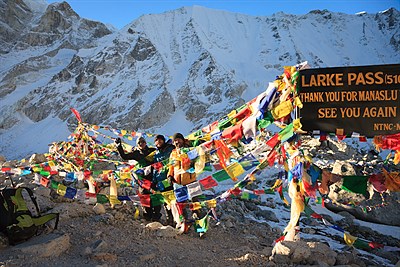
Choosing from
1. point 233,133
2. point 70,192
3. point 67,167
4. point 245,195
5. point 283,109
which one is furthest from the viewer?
point 67,167

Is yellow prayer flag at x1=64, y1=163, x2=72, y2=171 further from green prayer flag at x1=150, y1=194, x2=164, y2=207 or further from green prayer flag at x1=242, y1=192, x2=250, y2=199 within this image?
green prayer flag at x1=242, y1=192, x2=250, y2=199

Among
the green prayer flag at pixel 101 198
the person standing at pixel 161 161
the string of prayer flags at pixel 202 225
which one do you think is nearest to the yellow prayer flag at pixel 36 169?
the green prayer flag at pixel 101 198

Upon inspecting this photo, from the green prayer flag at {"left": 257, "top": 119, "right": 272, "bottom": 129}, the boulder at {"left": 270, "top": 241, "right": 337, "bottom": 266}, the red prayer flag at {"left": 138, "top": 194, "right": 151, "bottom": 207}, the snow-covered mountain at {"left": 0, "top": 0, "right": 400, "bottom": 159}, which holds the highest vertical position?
the snow-covered mountain at {"left": 0, "top": 0, "right": 400, "bottom": 159}

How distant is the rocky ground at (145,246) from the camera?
13.0 ft

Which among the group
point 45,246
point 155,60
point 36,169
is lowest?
point 45,246

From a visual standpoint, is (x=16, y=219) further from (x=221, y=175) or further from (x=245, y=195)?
(x=245, y=195)

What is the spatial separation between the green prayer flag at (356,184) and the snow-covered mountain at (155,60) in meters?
49.3

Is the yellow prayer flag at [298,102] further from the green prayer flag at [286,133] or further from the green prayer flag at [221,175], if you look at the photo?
the green prayer flag at [221,175]

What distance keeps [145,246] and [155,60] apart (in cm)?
6901

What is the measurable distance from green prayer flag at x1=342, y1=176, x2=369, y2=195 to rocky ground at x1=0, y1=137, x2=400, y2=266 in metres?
0.84

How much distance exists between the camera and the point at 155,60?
71.0 metres

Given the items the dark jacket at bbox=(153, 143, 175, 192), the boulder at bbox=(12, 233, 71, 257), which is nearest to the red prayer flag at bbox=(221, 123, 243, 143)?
the dark jacket at bbox=(153, 143, 175, 192)

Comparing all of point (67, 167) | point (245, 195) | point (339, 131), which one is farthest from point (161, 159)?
point (67, 167)

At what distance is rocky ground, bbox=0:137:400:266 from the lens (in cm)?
396
